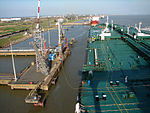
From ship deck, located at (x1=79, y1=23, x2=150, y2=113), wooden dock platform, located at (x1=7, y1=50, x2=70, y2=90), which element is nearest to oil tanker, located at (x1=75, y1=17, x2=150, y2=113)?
ship deck, located at (x1=79, y1=23, x2=150, y2=113)

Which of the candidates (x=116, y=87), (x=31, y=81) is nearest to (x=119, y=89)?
(x=116, y=87)

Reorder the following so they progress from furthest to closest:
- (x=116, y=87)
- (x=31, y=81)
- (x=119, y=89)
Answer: (x=31, y=81) → (x=116, y=87) → (x=119, y=89)

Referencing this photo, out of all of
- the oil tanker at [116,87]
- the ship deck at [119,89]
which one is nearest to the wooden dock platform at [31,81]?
the oil tanker at [116,87]

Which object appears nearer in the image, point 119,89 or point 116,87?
point 119,89

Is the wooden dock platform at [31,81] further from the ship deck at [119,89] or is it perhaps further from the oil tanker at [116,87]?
the ship deck at [119,89]

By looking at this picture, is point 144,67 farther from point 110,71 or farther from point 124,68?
point 110,71

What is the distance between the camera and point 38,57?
21781 millimetres

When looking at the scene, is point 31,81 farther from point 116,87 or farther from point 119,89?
point 119,89

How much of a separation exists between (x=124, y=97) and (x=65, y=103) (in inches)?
309

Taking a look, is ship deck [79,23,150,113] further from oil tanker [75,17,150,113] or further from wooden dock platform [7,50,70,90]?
wooden dock platform [7,50,70,90]

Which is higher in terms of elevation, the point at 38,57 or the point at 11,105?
the point at 38,57

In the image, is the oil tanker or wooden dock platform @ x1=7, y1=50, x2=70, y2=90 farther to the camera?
wooden dock platform @ x1=7, y1=50, x2=70, y2=90

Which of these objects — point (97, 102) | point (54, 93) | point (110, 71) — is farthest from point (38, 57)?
point (97, 102)

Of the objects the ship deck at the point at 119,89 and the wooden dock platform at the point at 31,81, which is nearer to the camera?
the ship deck at the point at 119,89
